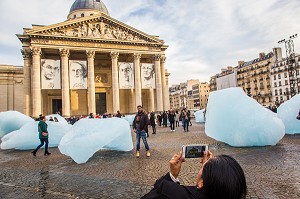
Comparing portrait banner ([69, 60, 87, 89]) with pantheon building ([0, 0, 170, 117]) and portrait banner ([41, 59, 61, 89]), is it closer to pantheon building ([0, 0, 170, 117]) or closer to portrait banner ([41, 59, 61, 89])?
pantheon building ([0, 0, 170, 117])

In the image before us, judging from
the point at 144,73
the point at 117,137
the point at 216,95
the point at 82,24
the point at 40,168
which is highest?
the point at 82,24

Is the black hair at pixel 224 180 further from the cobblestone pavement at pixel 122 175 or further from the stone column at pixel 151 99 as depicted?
the stone column at pixel 151 99

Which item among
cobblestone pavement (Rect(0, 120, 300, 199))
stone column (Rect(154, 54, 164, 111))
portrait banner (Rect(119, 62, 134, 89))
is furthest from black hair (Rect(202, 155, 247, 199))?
stone column (Rect(154, 54, 164, 111))

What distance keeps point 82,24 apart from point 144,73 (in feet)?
36.2

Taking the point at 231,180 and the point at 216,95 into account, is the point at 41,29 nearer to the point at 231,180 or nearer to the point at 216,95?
the point at 216,95

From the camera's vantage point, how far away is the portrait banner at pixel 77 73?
30500mm

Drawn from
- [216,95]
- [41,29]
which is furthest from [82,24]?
[216,95]

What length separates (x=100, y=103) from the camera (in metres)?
38.6

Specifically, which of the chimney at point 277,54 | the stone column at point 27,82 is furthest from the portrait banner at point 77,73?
the chimney at point 277,54

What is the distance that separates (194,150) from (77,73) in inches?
1210

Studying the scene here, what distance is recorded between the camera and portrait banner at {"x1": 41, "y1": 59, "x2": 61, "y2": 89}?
2933cm

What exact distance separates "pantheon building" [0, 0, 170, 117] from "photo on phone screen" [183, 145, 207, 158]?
30638 millimetres

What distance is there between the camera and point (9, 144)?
11562 mm

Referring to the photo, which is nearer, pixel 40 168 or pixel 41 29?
pixel 40 168
